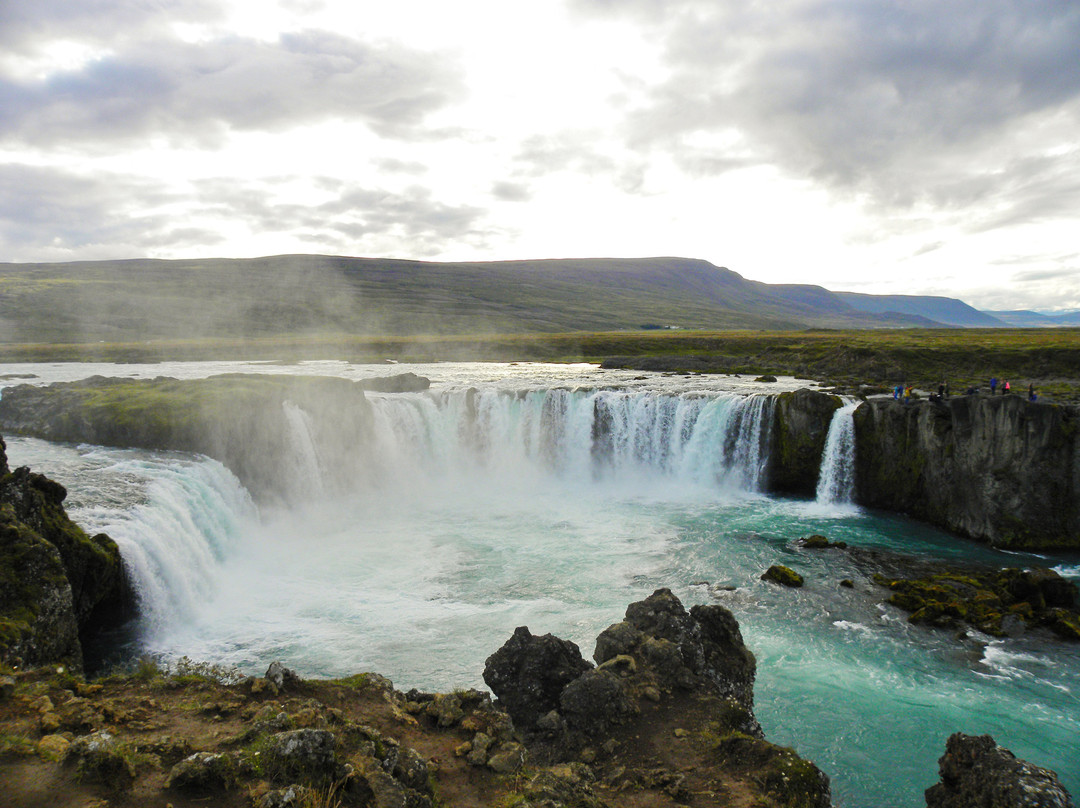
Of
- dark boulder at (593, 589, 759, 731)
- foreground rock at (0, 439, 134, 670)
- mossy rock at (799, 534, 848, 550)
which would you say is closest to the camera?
foreground rock at (0, 439, 134, 670)

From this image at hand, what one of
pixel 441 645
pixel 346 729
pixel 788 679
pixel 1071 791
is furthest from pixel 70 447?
pixel 1071 791

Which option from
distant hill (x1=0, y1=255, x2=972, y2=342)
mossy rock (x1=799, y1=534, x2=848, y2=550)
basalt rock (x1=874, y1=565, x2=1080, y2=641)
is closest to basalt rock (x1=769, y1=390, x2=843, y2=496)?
mossy rock (x1=799, y1=534, x2=848, y2=550)

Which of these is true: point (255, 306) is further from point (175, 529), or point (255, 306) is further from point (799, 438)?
point (799, 438)

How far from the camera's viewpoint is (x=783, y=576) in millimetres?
20547

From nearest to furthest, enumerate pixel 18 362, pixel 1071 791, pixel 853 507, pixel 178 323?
pixel 1071 791 < pixel 853 507 < pixel 18 362 < pixel 178 323

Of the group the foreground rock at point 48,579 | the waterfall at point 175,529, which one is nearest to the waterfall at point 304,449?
the waterfall at point 175,529

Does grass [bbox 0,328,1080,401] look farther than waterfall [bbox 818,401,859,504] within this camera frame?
Yes

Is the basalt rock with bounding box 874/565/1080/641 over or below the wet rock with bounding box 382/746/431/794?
below

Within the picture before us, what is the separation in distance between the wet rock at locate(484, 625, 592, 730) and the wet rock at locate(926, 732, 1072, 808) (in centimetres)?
637

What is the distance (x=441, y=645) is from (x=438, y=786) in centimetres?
866

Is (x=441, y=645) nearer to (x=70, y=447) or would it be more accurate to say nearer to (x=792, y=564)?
(x=792, y=564)

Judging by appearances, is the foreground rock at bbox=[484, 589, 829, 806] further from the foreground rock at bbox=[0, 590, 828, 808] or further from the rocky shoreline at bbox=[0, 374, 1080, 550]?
the rocky shoreline at bbox=[0, 374, 1080, 550]

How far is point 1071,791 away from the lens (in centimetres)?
1137

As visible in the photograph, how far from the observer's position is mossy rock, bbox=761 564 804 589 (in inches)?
801
